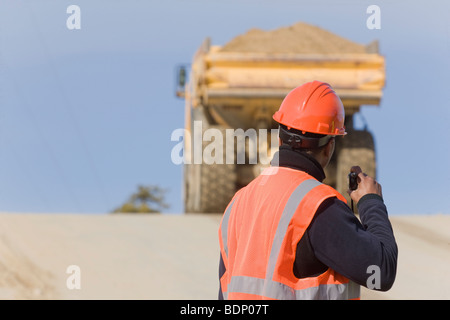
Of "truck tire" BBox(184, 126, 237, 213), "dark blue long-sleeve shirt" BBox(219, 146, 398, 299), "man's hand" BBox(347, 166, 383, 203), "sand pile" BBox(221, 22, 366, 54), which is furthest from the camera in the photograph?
"truck tire" BBox(184, 126, 237, 213)

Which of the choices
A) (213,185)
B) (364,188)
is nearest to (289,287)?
(364,188)

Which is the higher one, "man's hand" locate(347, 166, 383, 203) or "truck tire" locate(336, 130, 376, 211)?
"man's hand" locate(347, 166, 383, 203)

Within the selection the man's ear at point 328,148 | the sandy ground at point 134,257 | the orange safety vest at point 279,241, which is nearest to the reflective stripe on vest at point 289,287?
the orange safety vest at point 279,241

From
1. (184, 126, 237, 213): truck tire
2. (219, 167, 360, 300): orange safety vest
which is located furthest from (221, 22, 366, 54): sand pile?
(219, 167, 360, 300): orange safety vest

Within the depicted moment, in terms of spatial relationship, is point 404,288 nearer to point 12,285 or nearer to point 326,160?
point 12,285

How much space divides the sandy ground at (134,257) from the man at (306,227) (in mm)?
4801

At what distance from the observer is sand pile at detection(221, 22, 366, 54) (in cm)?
985

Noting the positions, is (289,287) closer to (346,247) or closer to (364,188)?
(346,247)

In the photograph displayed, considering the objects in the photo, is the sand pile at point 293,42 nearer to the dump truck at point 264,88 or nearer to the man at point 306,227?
the dump truck at point 264,88

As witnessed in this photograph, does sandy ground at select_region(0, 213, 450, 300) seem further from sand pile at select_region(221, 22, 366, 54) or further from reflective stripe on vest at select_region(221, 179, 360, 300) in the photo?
reflective stripe on vest at select_region(221, 179, 360, 300)

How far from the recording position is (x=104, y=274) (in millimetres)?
7867

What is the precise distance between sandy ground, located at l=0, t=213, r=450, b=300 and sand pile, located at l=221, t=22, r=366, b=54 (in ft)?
8.37

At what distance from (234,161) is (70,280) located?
3086 mm
